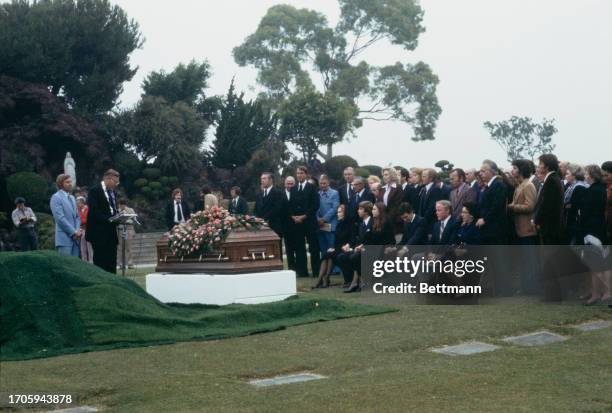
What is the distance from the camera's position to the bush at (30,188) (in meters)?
35.4

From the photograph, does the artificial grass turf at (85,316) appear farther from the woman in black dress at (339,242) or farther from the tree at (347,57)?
the tree at (347,57)

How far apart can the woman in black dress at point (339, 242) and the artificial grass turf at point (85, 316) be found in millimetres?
3975

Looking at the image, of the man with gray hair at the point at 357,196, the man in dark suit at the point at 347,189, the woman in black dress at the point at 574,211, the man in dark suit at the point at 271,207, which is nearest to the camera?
the woman in black dress at the point at 574,211

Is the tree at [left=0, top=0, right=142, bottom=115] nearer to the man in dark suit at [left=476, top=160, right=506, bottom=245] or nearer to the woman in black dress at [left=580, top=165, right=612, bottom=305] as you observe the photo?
the man in dark suit at [left=476, top=160, right=506, bottom=245]

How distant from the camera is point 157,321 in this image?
37.9ft

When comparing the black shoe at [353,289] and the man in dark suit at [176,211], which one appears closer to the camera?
the black shoe at [353,289]

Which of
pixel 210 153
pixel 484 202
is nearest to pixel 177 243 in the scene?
pixel 484 202

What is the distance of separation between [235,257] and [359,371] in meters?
5.66

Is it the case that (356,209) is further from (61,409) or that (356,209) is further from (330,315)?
(61,409)

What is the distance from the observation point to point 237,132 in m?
50.7

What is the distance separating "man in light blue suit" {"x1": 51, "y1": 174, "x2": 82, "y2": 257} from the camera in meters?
15.0

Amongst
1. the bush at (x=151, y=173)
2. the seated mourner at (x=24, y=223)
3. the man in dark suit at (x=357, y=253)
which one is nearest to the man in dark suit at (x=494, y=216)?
the man in dark suit at (x=357, y=253)

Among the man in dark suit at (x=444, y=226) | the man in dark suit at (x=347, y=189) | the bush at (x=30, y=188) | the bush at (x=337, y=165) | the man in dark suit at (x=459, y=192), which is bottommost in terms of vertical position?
the man in dark suit at (x=444, y=226)

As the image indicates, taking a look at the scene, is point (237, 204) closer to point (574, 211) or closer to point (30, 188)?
point (574, 211)
